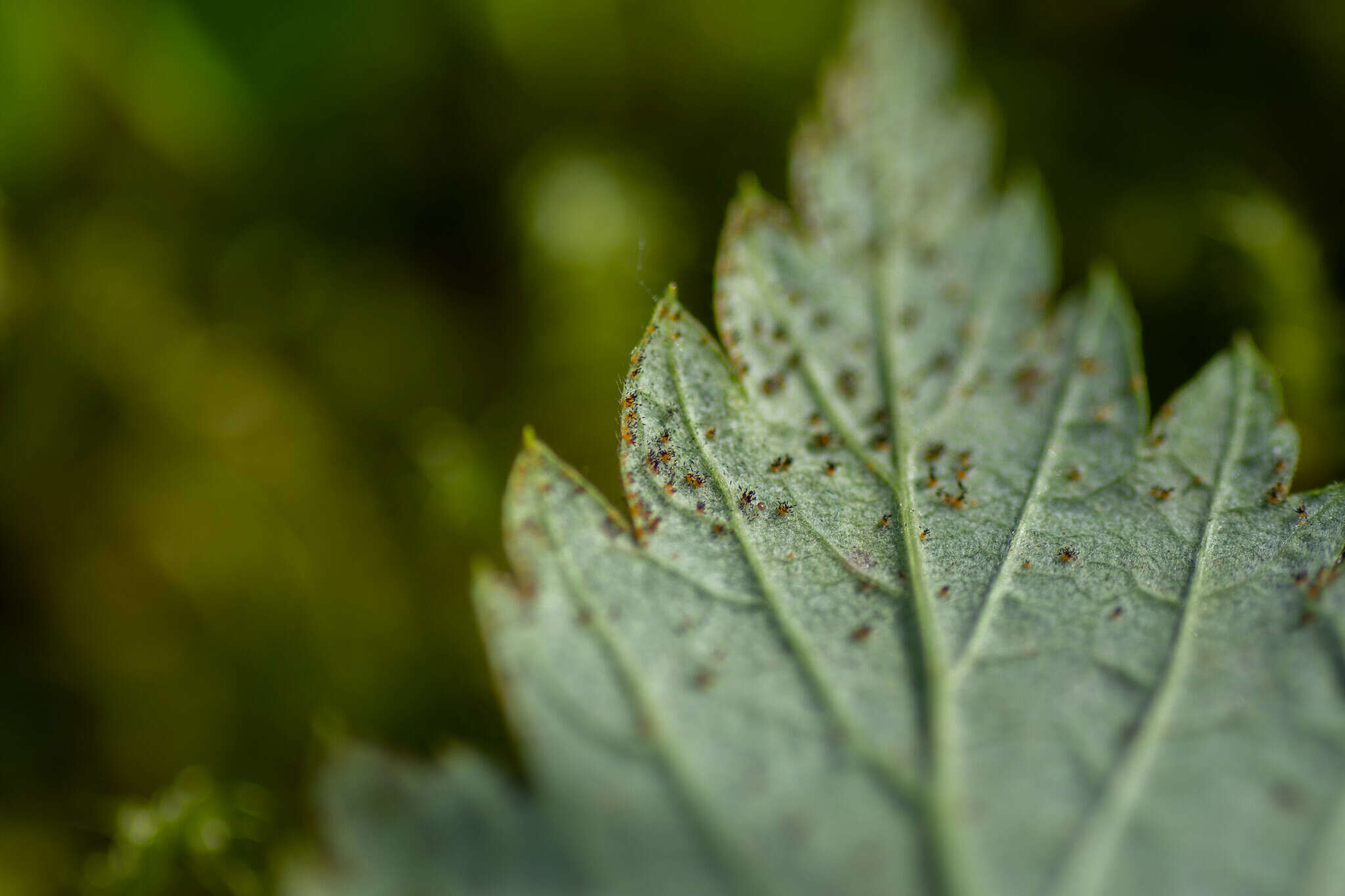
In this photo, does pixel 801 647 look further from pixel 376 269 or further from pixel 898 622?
pixel 376 269

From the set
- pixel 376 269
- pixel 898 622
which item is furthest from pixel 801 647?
pixel 376 269

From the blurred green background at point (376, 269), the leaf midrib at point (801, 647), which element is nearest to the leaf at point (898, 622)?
the leaf midrib at point (801, 647)

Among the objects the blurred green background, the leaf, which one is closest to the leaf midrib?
the leaf

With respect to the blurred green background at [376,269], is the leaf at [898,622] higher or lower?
lower

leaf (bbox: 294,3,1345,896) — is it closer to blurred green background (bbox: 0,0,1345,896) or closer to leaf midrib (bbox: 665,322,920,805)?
leaf midrib (bbox: 665,322,920,805)

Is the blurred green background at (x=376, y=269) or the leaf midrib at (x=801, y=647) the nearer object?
the leaf midrib at (x=801, y=647)

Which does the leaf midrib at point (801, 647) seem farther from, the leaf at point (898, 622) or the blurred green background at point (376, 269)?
the blurred green background at point (376, 269)

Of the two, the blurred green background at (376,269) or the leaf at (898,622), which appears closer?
the leaf at (898,622)
